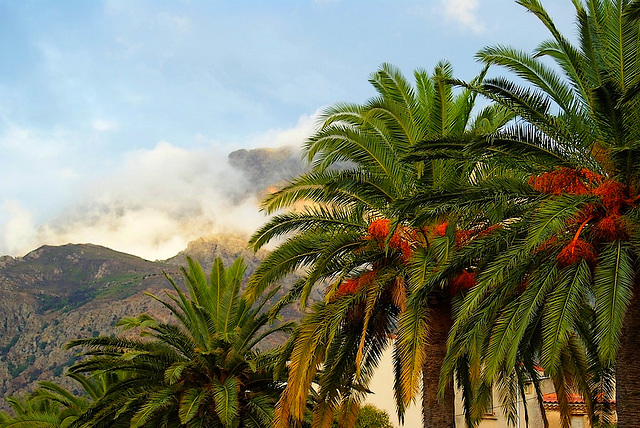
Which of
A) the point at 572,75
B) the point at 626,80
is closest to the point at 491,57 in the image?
the point at 572,75

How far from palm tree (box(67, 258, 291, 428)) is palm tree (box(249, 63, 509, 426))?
4.96 meters

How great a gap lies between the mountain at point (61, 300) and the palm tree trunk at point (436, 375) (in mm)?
A: 93956

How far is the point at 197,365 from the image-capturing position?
23.1 metres

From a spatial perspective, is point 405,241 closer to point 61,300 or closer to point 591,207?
point 591,207

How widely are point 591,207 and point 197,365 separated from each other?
13494mm

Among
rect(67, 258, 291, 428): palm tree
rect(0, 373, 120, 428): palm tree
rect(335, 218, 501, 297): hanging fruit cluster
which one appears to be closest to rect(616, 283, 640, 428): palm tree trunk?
rect(335, 218, 501, 297): hanging fruit cluster

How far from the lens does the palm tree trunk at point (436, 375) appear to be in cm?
1603

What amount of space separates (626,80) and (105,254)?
18958 cm

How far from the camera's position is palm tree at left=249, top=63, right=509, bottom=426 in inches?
626

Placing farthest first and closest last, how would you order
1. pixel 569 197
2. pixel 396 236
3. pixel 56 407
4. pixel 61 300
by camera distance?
pixel 61 300, pixel 56 407, pixel 396 236, pixel 569 197

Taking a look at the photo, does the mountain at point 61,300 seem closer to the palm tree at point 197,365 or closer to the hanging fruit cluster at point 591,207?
the palm tree at point 197,365

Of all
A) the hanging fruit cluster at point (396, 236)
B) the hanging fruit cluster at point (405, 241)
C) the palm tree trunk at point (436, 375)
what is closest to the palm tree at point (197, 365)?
the hanging fruit cluster at point (405, 241)

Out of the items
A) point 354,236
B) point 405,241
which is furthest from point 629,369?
point 354,236

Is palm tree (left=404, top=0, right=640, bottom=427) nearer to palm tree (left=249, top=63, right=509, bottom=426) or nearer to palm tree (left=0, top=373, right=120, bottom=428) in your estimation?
palm tree (left=249, top=63, right=509, bottom=426)
